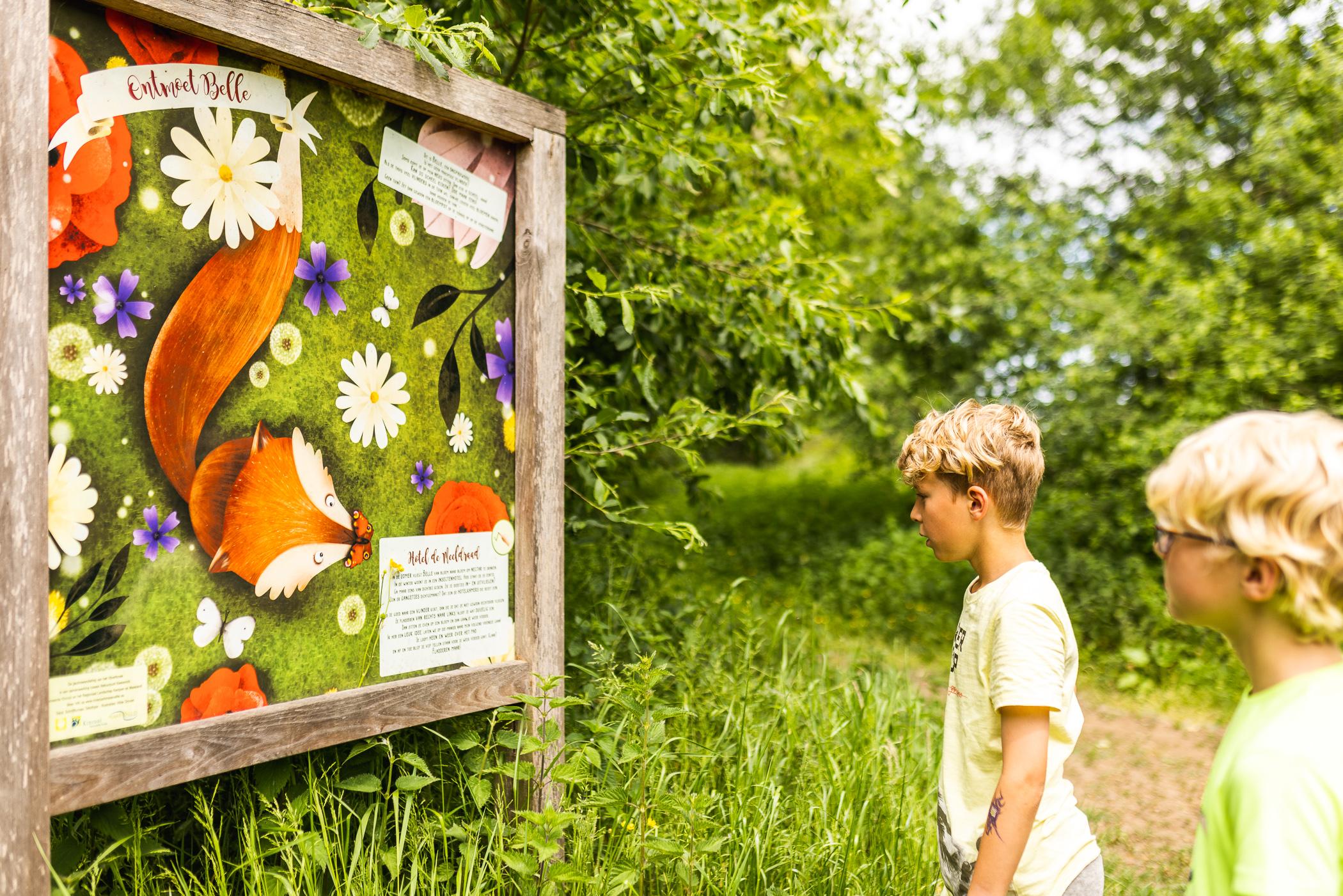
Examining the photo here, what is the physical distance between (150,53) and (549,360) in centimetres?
110

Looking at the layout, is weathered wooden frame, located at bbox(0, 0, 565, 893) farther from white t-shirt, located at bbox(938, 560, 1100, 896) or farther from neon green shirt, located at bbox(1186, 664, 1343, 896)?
neon green shirt, located at bbox(1186, 664, 1343, 896)

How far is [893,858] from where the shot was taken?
2877mm

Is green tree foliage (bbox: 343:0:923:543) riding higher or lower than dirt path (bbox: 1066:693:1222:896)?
higher

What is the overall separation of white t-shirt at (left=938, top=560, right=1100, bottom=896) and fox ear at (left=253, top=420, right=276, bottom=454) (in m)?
1.47

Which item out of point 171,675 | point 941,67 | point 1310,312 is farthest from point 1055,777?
point 941,67

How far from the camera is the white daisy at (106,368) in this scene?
5.48 feet

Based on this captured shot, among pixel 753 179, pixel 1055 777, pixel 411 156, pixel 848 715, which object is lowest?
pixel 848 715

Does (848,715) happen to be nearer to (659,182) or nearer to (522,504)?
(522,504)

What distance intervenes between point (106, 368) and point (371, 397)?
550 mm

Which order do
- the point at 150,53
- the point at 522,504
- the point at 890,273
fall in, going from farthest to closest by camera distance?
the point at 890,273, the point at 522,504, the point at 150,53

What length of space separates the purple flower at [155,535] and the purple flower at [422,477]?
21.3 inches

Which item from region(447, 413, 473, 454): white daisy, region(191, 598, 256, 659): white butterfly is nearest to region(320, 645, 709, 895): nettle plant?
region(191, 598, 256, 659): white butterfly

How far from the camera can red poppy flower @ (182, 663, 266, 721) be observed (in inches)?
70.1

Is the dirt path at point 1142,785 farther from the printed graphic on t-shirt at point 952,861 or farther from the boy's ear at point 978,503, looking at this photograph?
the boy's ear at point 978,503
